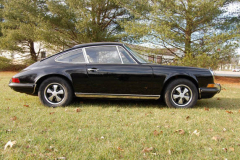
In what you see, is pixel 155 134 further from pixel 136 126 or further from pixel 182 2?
pixel 182 2

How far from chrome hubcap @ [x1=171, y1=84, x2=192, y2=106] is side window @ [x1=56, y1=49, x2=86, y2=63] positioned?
2.20 m

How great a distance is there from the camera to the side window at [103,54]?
4.27 metres

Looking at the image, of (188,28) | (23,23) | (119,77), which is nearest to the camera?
(119,77)

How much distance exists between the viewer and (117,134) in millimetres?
2590

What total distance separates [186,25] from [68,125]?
444 inches

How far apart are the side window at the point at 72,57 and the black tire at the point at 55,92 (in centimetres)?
49

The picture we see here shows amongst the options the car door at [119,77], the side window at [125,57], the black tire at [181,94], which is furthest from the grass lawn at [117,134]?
the side window at [125,57]

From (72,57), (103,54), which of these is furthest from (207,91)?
(72,57)

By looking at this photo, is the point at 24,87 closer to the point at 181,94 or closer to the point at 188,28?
the point at 181,94

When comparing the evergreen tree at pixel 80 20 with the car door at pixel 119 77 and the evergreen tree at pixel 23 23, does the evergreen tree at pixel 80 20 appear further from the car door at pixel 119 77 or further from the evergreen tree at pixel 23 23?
the car door at pixel 119 77

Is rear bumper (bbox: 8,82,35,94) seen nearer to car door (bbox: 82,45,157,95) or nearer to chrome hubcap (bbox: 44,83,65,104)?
chrome hubcap (bbox: 44,83,65,104)

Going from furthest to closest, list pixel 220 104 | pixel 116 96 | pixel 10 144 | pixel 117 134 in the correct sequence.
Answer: pixel 220 104
pixel 116 96
pixel 117 134
pixel 10 144

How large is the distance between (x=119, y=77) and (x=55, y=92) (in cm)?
147

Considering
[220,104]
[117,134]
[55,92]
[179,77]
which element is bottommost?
[220,104]
